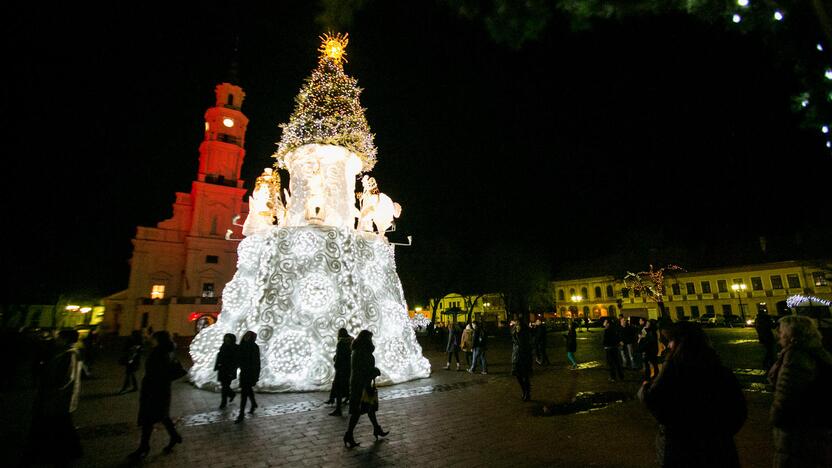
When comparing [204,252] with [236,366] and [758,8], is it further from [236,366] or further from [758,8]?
[758,8]

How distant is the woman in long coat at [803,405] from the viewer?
2930 millimetres

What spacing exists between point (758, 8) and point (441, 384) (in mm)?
10307

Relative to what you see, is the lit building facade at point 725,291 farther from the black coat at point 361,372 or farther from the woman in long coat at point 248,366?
the woman in long coat at point 248,366

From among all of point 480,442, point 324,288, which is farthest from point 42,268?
point 480,442

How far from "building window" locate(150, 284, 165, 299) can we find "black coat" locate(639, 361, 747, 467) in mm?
44040

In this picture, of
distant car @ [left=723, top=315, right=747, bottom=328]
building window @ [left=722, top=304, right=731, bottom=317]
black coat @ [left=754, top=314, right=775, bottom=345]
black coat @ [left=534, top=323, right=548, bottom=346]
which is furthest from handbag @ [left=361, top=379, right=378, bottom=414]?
building window @ [left=722, top=304, right=731, bottom=317]

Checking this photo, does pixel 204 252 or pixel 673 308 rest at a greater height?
pixel 204 252

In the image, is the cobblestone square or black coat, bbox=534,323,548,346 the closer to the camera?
the cobblestone square

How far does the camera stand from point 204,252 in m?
38.4

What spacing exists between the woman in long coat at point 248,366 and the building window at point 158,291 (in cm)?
3666

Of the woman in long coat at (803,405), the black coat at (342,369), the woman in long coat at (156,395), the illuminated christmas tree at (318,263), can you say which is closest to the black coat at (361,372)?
the black coat at (342,369)

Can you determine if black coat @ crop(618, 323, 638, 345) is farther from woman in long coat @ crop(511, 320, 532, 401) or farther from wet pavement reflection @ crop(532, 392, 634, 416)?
woman in long coat @ crop(511, 320, 532, 401)

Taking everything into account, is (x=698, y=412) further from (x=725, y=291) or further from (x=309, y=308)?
(x=725, y=291)

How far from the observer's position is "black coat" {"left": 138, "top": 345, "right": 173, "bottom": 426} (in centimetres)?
530
